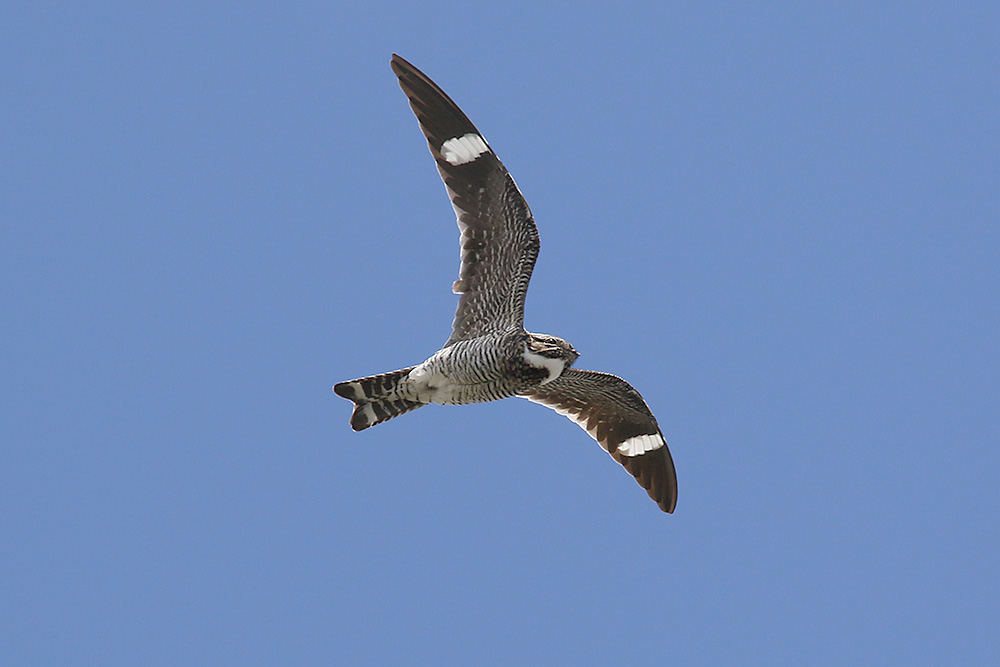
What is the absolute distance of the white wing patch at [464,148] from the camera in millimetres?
8633

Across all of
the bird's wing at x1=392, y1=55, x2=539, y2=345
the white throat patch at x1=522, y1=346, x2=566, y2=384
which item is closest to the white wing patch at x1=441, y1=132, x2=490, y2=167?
the bird's wing at x1=392, y1=55, x2=539, y2=345

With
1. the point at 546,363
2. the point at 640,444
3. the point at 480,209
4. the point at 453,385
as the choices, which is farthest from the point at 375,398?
the point at 640,444

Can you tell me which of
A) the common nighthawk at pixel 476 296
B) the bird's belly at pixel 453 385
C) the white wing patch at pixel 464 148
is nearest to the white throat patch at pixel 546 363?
the common nighthawk at pixel 476 296

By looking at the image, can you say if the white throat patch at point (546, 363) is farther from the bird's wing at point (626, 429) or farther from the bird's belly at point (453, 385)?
the bird's wing at point (626, 429)

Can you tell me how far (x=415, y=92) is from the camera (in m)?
8.75

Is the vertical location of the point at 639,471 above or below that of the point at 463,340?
below

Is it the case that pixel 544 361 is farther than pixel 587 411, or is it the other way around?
pixel 587 411

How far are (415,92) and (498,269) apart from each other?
1.58 m

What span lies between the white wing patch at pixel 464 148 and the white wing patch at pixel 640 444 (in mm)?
3227

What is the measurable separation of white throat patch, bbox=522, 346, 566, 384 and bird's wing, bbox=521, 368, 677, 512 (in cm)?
118

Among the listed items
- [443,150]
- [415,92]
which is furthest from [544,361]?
[415,92]

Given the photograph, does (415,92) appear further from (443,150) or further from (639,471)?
(639,471)

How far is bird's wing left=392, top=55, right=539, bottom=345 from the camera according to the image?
28.3 feet

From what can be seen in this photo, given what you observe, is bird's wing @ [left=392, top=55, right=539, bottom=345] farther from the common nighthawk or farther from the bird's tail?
the bird's tail
